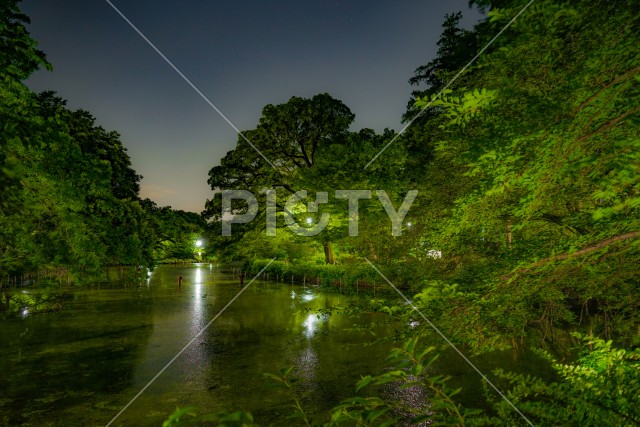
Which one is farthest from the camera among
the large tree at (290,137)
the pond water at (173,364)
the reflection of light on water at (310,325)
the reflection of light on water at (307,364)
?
the large tree at (290,137)

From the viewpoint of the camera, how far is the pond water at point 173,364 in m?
7.19

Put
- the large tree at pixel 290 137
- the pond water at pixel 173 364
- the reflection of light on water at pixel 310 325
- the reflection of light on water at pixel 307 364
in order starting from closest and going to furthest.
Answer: the pond water at pixel 173 364 → the reflection of light on water at pixel 307 364 → the reflection of light on water at pixel 310 325 → the large tree at pixel 290 137

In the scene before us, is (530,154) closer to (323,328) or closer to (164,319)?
(323,328)

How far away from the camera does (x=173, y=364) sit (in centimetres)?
986

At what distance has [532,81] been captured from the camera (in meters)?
4.01

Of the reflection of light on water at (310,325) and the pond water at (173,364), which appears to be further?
the reflection of light on water at (310,325)

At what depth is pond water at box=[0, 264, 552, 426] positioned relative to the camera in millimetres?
7188

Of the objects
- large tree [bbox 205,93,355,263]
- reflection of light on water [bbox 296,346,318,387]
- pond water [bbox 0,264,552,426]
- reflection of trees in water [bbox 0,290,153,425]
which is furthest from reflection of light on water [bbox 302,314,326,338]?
large tree [bbox 205,93,355,263]

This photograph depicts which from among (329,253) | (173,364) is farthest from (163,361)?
(329,253)

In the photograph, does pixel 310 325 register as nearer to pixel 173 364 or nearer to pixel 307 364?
pixel 307 364

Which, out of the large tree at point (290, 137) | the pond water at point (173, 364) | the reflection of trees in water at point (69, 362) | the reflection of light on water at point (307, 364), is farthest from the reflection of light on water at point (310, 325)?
the large tree at point (290, 137)

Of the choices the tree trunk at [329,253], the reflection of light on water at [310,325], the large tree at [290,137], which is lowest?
the reflection of light on water at [310,325]

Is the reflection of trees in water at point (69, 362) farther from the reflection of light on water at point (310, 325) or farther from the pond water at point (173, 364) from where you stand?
the reflection of light on water at point (310, 325)

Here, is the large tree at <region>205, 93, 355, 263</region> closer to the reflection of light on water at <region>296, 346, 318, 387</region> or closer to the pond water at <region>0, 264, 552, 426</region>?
the pond water at <region>0, 264, 552, 426</region>
